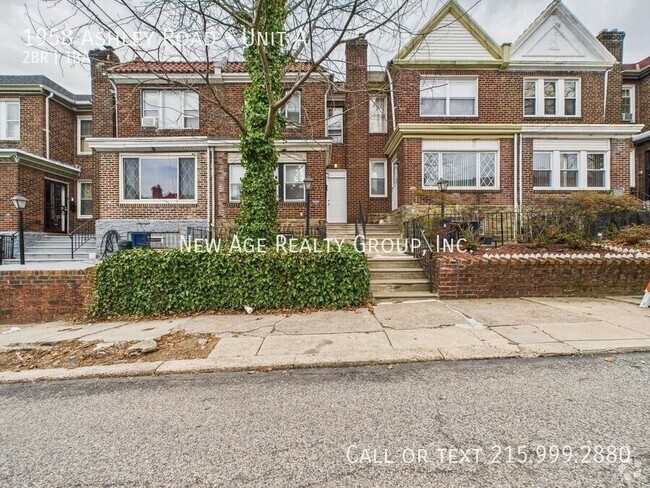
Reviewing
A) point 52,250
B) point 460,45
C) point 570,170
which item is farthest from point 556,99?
point 52,250

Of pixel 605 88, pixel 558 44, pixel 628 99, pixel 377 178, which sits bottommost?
pixel 377 178

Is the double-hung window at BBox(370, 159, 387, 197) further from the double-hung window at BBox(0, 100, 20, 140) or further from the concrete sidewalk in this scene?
the double-hung window at BBox(0, 100, 20, 140)

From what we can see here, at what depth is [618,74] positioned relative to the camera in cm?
1395

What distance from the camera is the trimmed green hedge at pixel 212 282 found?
609cm

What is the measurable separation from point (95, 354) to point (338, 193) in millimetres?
13296

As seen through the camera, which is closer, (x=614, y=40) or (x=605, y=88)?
(x=605, y=88)

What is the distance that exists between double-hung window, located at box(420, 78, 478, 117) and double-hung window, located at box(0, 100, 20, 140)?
756 inches

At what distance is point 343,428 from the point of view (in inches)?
99.1

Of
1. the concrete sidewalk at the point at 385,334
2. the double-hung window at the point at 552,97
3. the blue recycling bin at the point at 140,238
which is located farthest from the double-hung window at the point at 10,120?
the double-hung window at the point at 552,97

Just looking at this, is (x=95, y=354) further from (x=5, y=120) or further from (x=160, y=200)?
(x=5, y=120)

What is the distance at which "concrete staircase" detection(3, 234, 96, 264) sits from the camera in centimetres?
1219

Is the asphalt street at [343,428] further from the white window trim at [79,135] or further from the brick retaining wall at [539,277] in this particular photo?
the white window trim at [79,135]

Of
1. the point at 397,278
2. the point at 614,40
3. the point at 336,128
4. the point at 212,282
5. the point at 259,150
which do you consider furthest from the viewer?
the point at 336,128

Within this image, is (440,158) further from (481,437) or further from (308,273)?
(481,437)
